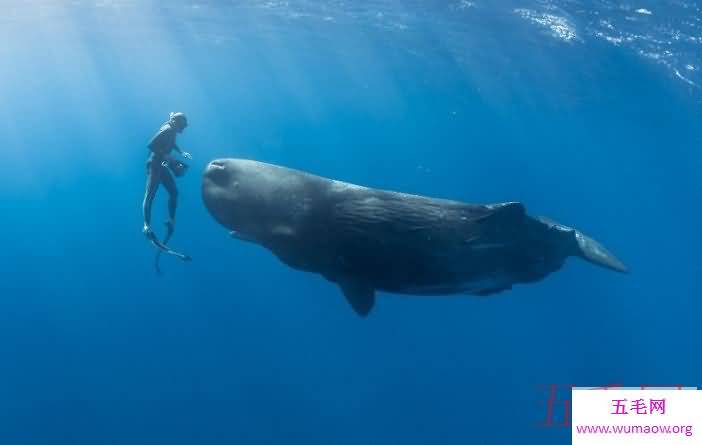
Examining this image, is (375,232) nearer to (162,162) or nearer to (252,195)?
(252,195)

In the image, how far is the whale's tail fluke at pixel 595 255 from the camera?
762 cm

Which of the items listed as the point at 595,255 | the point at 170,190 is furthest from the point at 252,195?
the point at 595,255

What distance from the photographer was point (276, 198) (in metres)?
6.91

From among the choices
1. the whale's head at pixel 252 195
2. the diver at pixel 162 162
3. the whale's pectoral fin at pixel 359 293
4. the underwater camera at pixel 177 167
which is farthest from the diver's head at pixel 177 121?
the whale's pectoral fin at pixel 359 293

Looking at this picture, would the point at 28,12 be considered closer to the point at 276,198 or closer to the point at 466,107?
the point at 276,198

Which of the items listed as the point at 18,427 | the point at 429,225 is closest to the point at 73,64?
the point at 18,427

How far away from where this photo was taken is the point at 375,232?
6.60m

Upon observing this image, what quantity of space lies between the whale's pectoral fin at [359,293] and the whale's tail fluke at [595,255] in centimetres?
292

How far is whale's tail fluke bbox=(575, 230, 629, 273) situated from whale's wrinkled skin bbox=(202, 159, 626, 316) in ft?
1.08

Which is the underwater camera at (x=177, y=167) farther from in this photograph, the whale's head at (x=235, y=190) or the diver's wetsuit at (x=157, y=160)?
the whale's head at (x=235, y=190)

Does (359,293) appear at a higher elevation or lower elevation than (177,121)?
lower

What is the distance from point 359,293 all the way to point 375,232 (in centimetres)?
110

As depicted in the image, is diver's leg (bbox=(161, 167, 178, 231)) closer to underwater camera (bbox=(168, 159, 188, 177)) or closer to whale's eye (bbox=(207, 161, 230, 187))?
underwater camera (bbox=(168, 159, 188, 177))

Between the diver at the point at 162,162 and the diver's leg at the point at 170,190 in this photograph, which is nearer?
the diver at the point at 162,162
